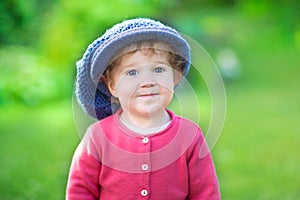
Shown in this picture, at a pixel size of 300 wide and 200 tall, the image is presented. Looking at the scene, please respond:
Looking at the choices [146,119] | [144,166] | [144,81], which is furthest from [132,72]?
[144,166]

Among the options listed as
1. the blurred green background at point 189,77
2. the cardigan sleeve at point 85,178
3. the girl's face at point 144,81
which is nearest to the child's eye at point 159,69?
the girl's face at point 144,81

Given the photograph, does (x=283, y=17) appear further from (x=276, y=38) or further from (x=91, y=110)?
(x=91, y=110)

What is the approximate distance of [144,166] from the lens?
2184 mm

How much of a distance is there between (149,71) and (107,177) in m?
0.37

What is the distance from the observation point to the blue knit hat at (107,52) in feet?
6.97

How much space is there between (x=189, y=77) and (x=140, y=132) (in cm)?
441

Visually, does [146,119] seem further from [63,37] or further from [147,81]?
[63,37]

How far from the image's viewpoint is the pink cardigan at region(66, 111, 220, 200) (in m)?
2.19

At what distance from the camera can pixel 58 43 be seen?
7.21 m

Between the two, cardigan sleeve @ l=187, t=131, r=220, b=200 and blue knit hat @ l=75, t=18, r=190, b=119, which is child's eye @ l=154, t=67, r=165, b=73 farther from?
cardigan sleeve @ l=187, t=131, r=220, b=200

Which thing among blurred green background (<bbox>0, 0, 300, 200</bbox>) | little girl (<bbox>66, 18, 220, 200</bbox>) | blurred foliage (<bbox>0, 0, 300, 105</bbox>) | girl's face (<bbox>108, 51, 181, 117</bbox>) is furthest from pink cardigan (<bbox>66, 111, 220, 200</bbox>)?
blurred foliage (<bbox>0, 0, 300, 105</bbox>)

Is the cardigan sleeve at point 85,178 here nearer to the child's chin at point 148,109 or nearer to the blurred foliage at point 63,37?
the child's chin at point 148,109

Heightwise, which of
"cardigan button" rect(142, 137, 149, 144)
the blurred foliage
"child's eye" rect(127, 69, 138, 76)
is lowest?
"cardigan button" rect(142, 137, 149, 144)

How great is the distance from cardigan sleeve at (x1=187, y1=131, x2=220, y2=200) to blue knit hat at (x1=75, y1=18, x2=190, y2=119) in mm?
265
